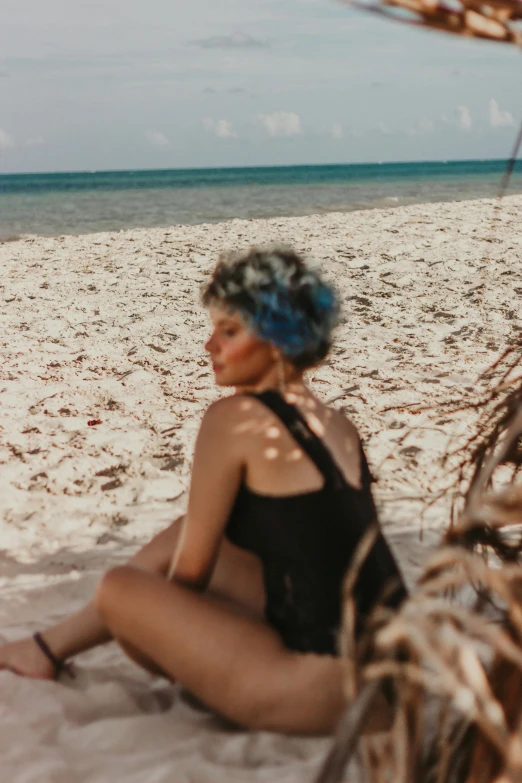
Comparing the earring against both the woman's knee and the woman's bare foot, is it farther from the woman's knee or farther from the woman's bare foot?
the woman's bare foot

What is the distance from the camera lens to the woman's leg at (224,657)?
68.4 inches

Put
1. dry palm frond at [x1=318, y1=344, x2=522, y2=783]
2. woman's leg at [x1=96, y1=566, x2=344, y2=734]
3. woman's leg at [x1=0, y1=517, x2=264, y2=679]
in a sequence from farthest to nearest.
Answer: woman's leg at [x1=0, y1=517, x2=264, y2=679] < woman's leg at [x1=96, y1=566, x2=344, y2=734] < dry palm frond at [x1=318, y1=344, x2=522, y2=783]

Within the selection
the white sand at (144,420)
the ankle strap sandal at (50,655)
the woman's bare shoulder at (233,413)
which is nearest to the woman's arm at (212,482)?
the woman's bare shoulder at (233,413)

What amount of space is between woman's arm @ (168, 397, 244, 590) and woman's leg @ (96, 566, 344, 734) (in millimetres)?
104

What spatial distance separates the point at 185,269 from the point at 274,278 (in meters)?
5.97

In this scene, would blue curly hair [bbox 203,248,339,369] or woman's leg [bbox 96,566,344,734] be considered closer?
woman's leg [bbox 96,566,344,734]

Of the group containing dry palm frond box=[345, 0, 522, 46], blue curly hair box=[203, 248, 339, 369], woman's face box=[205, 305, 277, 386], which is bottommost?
woman's face box=[205, 305, 277, 386]

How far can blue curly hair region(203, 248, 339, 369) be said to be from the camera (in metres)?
1.90

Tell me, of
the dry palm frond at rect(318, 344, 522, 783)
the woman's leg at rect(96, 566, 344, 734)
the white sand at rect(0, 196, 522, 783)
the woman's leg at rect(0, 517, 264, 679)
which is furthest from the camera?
the woman's leg at rect(0, 517, 264, 679)

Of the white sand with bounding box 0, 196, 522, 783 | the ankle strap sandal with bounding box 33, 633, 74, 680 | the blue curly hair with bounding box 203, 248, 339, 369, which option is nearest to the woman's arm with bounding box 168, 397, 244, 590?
the blue curly hair with bounding box 203, 248, 339, 369

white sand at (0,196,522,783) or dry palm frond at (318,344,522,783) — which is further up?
dry palm frond at (318,344,522,783)

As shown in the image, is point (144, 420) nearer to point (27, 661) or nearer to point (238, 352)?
point (27, 661)

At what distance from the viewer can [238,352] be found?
1942mm

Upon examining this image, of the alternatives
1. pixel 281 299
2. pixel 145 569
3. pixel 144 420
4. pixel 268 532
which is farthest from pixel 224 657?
pixel 144 420
